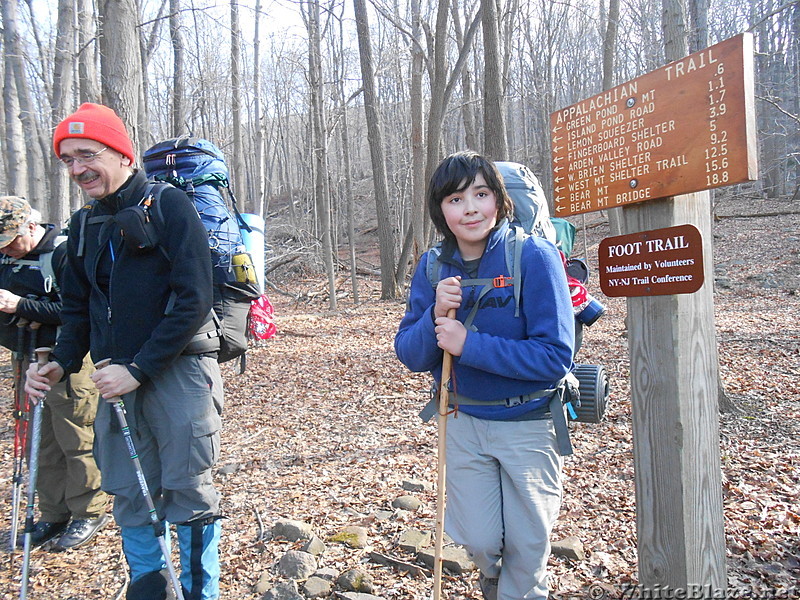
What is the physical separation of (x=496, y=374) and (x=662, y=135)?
110 cm

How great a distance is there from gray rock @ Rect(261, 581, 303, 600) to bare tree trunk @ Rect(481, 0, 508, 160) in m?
7.02

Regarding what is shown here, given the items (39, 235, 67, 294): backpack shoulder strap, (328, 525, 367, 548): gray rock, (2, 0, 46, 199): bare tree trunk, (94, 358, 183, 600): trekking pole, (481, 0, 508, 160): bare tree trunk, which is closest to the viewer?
(94, 358, 183, 600): trekking pole

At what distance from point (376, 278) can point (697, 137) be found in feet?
63.4

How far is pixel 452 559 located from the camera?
10.4 ft

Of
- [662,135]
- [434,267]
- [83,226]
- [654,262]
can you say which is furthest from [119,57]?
[654,262]

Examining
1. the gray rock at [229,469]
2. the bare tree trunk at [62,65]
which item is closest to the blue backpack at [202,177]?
the gray rock at [229,469]

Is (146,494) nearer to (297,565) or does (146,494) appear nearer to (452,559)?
(297,565)

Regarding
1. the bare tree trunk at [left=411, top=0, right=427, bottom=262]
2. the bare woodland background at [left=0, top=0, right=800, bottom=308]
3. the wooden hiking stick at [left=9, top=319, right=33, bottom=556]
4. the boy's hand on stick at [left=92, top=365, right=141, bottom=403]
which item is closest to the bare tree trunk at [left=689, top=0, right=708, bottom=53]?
the bare woodland background at [left=0, top=0, right=800, bottom=308]

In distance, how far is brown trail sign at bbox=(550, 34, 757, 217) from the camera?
1.88m

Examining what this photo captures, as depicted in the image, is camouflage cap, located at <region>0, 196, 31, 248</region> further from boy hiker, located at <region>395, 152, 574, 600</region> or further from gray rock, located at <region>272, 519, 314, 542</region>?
boy hiker, located at <region>395, 152, 574, 600</region>

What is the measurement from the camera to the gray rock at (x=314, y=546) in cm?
338

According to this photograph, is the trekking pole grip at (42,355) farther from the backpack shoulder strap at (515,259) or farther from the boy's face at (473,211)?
the backpack shoulder strap at (515,259)

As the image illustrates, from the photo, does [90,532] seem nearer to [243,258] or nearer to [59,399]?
[59,399]

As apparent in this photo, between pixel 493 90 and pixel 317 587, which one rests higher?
pixel 493 90
